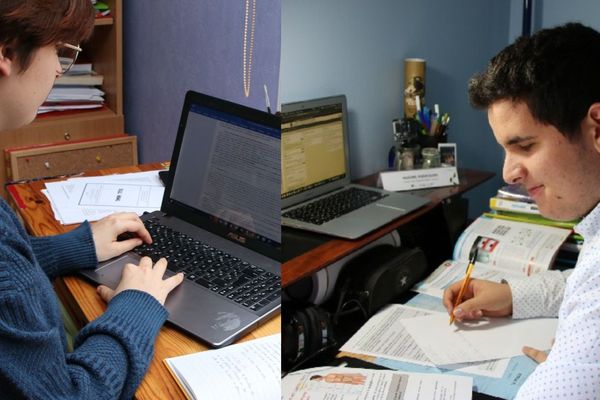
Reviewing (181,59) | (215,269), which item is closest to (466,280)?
(215,269)

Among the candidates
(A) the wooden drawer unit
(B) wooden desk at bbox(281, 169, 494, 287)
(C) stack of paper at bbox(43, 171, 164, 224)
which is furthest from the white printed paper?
(A) the wooden drawer unit

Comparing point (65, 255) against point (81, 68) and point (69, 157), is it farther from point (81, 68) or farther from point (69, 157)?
point (81, 68)

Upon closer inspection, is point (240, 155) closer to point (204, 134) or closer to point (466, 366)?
point (204, 134)

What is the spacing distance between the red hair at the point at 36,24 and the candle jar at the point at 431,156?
1.80 feet

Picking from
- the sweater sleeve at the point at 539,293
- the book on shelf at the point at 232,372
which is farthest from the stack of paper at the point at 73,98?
the sweater sleeve at the point at 539,293

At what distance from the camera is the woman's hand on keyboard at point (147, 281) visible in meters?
1.01

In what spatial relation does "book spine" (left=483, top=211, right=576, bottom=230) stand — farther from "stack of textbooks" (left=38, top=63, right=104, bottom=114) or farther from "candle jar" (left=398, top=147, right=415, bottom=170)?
"stack of textbooks" (left=38, top=63, right=104, bottom=114)

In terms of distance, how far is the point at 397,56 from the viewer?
72cm

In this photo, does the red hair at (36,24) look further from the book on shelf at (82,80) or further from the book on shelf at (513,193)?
the book on shelf at (82,80)

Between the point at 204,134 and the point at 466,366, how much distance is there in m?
0.66

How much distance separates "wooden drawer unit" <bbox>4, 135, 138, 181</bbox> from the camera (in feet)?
7.52

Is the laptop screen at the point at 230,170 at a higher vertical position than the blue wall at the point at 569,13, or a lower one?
lower

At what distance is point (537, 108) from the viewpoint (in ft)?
2.01

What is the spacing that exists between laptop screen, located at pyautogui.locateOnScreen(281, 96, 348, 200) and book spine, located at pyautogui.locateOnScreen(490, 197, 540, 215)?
177 millimetres
